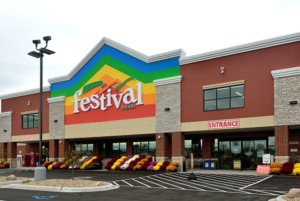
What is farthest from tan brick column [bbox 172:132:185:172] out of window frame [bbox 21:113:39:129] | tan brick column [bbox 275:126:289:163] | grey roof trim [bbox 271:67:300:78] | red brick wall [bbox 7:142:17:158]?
red brick wall [bbox 7:142:17:158]

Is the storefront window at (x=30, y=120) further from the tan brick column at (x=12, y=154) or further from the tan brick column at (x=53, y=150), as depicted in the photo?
the tan brick column at (x=53, y=150)

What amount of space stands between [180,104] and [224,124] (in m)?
4.52

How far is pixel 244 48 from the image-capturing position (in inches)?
1210

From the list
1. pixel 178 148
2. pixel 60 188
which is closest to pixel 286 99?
pixel 178 148

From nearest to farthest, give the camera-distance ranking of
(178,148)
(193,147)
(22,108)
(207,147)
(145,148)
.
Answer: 1. (178,148)
2. (207,147)
3. (193,147)
4. (145,148)
5. (22,108)

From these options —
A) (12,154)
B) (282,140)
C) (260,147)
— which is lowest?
(12,154)

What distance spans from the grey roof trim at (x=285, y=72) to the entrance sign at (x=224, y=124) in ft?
15.0

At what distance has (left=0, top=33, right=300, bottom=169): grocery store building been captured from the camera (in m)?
29.1

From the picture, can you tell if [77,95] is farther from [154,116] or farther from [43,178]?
[43,178]

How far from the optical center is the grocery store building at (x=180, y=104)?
2908 centimetres

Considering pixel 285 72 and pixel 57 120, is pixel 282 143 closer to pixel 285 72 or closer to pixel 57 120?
pixel 285 72

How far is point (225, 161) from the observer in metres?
35.3

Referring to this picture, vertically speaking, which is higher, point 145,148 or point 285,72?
point 285,72

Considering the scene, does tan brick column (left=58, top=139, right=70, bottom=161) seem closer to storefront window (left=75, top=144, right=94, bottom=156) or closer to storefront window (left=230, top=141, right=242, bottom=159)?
storefront window (left=75, top=144, right=94, bottom=156)
